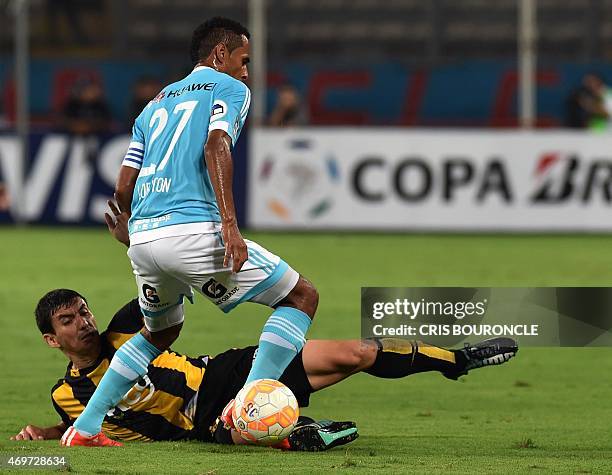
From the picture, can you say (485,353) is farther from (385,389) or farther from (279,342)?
(385,389)

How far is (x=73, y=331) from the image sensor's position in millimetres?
6477

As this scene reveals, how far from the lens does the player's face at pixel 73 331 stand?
6477 mm

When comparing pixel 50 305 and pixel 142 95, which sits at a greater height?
pixel 142 95

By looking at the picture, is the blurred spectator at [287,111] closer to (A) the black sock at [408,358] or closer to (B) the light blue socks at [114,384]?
(A) the black sock at [408,358]

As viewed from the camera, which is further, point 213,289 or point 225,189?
point 213,289

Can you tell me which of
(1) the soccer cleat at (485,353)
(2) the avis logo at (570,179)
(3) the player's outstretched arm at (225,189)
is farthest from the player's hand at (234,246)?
(2) the avis logo at (570,179)

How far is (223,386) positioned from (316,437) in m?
0.64

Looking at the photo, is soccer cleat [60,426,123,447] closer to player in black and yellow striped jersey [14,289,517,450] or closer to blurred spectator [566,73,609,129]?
player in black and yellow striped jersey [14,289,517,450]

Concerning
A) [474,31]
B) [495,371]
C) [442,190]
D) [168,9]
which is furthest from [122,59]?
[495,371]

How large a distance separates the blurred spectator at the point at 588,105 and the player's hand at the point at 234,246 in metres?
18.4

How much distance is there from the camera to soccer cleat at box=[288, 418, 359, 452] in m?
6.21

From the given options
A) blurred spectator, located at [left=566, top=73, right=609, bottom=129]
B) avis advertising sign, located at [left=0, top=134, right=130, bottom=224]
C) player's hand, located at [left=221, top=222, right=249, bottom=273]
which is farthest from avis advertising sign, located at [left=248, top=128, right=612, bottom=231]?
player's hand, located at [left=221, top=222, right=249, bottom=273]

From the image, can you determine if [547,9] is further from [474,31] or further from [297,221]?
[297,221]

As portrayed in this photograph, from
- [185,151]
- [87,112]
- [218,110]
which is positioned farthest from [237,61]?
[87,112]
